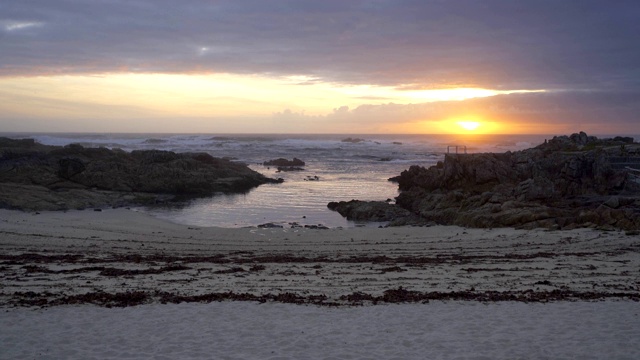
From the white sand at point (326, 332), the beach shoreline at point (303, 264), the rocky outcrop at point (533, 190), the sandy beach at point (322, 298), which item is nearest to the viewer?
the white sand at point (326, 332)

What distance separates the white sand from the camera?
7480mm

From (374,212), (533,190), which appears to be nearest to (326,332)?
(374,212)

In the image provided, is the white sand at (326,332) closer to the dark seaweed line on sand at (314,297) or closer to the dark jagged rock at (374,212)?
the dark seaweed line on sand at (314,297)

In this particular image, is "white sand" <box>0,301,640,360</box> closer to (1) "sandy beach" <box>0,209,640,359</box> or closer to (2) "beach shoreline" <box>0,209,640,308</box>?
(1) "sandy beach" <box>0,209,640,359</box>

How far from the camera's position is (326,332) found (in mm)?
8398

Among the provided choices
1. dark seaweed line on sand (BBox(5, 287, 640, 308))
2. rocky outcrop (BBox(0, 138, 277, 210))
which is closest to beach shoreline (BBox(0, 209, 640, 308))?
dark seaweed line on sand (BBox(5, 287, 640, 308))

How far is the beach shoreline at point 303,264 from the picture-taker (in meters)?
10.5

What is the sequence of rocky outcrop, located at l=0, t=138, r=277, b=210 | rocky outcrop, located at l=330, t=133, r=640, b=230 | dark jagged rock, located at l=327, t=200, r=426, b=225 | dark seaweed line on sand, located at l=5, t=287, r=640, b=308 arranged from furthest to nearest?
1. rocky outcrop, located at l=0, t=138, r=277, b=210
2. dark jagged rock, located at l=327, t=200, r=426, b=225
3. rocky outcrop, located at l=330, t=133, r=640, b=230
4. dark seaweed line on sand, located at l=5, t=287, r=640, b=308

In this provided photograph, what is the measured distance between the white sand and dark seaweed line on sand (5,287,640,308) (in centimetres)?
32

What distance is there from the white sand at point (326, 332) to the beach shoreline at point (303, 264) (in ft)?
2.12

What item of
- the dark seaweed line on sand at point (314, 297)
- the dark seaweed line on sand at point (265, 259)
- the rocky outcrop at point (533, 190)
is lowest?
the dark seaweed line on sand at point (265, 259)

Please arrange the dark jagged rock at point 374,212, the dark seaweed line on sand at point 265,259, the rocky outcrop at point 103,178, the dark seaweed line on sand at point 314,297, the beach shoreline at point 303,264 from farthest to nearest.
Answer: the rocky outcrop at point 103,178 < the dark jagged rock at point 374,212 < the dark seaweed line on sand at point 265,259 < the beach shoreline at point 303,264 < the dark seaweed line on sand at point 314,297

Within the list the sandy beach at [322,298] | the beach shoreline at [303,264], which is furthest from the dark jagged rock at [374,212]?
the sandy beach at [322,298]

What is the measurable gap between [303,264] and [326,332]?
18.8ft
